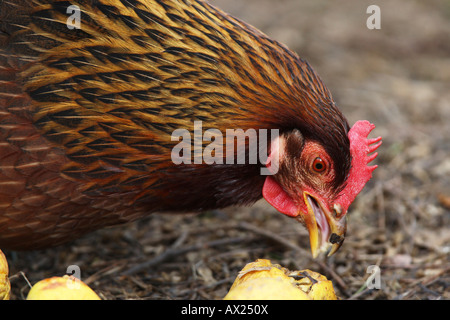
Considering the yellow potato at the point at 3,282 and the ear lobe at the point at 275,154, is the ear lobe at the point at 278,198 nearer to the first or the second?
the ear lobe at the point at 275,154

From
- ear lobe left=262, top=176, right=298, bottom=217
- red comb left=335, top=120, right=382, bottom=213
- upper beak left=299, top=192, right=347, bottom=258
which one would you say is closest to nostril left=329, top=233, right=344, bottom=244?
upper beak left=299, top=192, right=347, bottom=258

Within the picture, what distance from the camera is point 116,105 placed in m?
2.92

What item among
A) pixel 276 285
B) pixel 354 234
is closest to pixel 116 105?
pixel 276 285

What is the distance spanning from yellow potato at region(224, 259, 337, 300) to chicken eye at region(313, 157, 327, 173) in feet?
1.90

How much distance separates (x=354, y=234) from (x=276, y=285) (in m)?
2.03

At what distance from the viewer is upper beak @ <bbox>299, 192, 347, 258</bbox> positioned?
293 cm

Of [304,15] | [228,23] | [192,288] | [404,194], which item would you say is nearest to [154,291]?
[192,288]

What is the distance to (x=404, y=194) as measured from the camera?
466 centimetres

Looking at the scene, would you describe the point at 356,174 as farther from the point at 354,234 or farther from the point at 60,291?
the point at 60,291

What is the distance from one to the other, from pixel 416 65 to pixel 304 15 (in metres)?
1.83

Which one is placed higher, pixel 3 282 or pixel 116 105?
pixel 116 105

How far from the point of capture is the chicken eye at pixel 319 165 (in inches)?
117

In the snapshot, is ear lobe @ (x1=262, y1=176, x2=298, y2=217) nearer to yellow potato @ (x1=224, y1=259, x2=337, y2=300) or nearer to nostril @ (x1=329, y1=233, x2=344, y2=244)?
nostril @ (x1=329, y1=233, x2=344, y2=244)

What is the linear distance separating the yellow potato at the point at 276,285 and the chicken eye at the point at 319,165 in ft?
1.90
